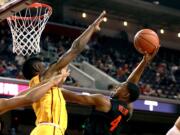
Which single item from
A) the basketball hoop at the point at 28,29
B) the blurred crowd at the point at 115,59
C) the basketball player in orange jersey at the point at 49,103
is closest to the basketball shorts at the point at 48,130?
the basketball player in orange jersey at the point at 49,103

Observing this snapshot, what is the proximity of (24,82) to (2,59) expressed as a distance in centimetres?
502

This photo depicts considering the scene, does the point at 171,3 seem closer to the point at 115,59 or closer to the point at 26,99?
the point at 115,59

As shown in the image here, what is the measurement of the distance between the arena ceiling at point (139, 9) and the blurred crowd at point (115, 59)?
1.09 metres

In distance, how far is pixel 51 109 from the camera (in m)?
4.05

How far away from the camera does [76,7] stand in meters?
20.4

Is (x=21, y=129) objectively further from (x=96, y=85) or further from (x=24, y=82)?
(x=96, y=85)

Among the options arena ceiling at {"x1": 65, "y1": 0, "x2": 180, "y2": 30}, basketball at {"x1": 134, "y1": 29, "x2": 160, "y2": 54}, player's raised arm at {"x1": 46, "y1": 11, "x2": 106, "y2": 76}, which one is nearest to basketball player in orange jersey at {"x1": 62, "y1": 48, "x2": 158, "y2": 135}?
player's raised arm at {"x1": 46, "y1": 11, "x2": 106, "y2": 76}

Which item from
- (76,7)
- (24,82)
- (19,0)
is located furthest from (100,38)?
(19,0)

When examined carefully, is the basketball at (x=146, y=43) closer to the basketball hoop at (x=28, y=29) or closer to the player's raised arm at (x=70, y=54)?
the player's raised arm at (x=70, y=54)

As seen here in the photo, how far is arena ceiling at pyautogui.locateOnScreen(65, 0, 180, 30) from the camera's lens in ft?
64.1

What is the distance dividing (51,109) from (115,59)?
585 inches

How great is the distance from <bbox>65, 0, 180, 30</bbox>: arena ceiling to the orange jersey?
15.3m

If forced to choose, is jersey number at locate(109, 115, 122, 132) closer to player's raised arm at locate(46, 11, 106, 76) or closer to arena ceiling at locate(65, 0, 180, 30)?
player's raised arm at locate(46, 11, 106, 76)

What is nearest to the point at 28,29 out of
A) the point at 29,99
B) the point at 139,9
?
the point at 29,99
